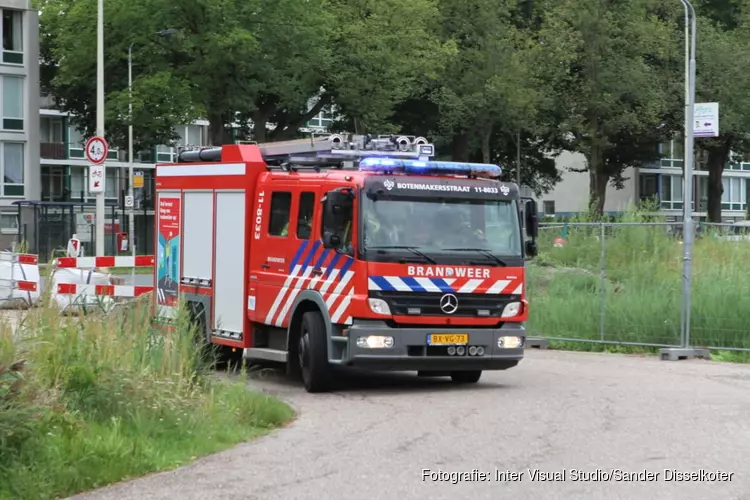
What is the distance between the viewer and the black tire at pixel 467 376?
14719mm

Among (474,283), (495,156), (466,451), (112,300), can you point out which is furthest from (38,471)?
(495,156)

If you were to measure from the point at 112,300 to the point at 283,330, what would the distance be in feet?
9.77

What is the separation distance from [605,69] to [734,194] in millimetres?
47630

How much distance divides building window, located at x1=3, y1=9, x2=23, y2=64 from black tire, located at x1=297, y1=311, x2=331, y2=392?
53.5 meters

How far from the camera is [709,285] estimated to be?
18.6 metres

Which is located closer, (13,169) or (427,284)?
(427,284)

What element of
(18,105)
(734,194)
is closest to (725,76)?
(18,105)

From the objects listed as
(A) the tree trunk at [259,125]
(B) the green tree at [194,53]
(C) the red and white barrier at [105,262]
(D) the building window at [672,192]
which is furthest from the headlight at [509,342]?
(D) the building window at [672,192]

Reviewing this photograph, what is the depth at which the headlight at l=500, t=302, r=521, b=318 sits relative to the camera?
1388 cm

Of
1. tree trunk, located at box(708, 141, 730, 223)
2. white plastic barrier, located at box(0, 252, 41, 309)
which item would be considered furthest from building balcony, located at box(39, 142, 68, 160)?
white plastic barrier, located at box(0, 252, 41, 309)

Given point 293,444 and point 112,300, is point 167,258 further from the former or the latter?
point 293,444

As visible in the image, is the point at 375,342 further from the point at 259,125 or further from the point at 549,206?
the point at 549,206

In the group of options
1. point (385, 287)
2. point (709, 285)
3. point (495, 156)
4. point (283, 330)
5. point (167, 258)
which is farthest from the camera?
point (495, 156)

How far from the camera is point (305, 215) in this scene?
1403 cm
